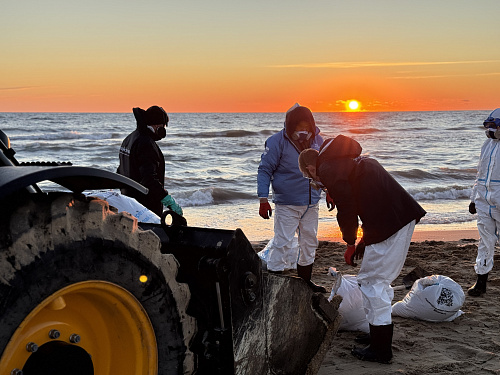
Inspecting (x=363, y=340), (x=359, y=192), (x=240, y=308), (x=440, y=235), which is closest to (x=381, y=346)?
(x=363, y=340)

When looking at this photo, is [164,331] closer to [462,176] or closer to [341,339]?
[341,339]

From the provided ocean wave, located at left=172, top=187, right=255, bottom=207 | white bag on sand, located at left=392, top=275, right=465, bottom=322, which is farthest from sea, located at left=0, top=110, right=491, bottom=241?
white bag on sand, located at left=392, top=275, right=465, bottom=322

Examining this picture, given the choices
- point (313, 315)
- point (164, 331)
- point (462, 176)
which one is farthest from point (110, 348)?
point (462, 176)

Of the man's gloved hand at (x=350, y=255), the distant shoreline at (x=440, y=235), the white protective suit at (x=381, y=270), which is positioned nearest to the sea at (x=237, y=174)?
the distant shoreline at (x=440, y=235)

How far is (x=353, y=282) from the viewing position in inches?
198

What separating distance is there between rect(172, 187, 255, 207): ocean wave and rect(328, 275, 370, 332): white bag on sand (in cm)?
985

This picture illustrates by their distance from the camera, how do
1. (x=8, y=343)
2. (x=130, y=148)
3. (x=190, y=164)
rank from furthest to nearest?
(x=190, y=164) → (x=130, y=148) → (x=8, y=343)

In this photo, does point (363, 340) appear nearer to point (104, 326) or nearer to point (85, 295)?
point (104, 326)

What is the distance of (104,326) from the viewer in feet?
7.92

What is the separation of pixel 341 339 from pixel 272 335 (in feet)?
6.42

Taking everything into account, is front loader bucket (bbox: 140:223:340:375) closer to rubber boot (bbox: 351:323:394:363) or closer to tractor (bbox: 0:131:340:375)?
tractor (bbox: 0:131:340:375)

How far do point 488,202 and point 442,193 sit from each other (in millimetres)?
10199

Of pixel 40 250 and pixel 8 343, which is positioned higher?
pixel 40 250

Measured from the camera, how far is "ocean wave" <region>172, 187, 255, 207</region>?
14867 millimetres
